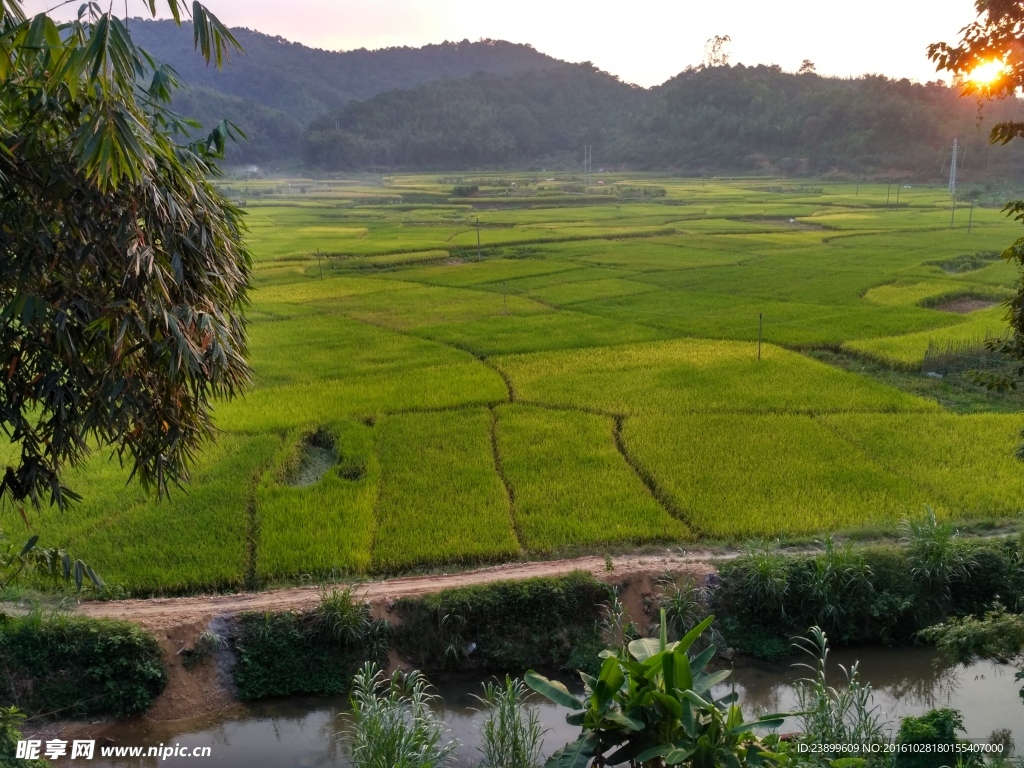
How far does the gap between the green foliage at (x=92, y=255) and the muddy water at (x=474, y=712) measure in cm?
279

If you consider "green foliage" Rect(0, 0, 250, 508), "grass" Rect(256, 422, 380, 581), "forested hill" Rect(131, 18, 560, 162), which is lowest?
"grass" Rect(256, 422, 380, 581)

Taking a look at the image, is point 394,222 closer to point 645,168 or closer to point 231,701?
point 231,701

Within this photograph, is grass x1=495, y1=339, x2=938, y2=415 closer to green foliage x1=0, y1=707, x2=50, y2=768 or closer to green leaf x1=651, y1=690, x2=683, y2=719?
green leaf x1=651, y1=690, x2=683, y2=719

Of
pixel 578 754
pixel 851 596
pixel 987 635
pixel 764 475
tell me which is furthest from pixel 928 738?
pixel 764 475

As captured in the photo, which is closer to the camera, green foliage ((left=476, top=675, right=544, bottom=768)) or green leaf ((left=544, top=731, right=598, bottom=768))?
green leaf ((left=544, top=731, right=598, bottom=768))

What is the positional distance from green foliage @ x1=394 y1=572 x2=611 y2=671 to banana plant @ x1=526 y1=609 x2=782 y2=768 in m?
2.03

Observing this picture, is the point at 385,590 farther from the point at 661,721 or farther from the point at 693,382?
the point at 693,382

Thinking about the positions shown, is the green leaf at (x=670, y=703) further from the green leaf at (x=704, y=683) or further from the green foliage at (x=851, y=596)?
the green foliage at (x=851, y=596)

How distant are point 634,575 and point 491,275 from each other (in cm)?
1522

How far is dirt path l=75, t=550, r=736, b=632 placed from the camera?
5781 millimetres

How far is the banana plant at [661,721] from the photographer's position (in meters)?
3.59

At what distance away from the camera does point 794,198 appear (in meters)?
40.7

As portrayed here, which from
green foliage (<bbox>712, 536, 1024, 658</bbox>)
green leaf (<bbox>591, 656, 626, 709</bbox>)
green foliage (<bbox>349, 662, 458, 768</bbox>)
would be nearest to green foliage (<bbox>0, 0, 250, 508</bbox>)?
green foliage (<bbox>349, 662, 458, 768</bbox>)

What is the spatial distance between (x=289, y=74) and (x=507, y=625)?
97970 mm
